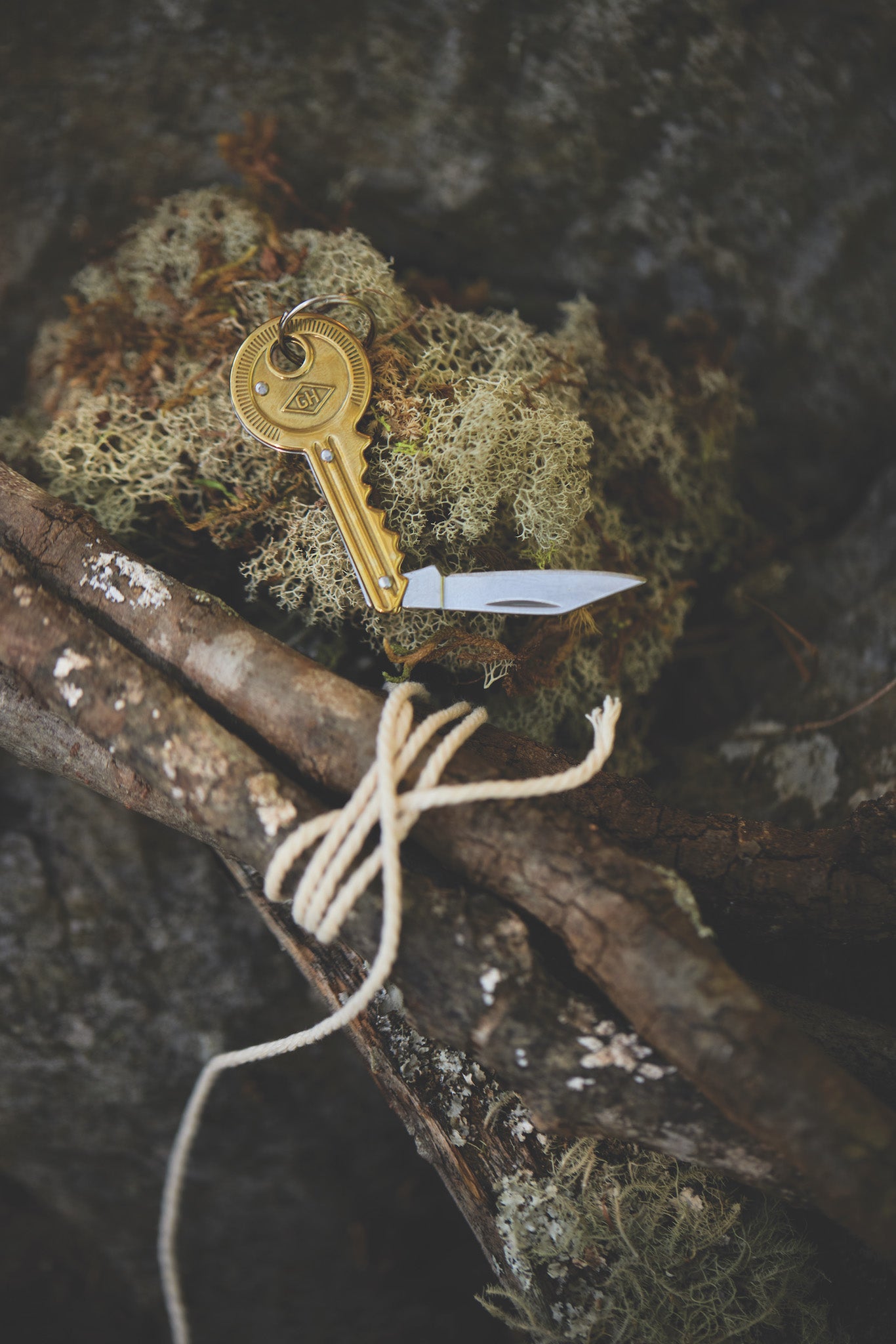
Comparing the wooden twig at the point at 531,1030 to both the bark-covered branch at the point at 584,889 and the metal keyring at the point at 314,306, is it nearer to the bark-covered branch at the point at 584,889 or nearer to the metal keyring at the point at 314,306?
the bark-covered branch at the point at 584,889

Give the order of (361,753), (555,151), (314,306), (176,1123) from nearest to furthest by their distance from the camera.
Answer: (361,753), (314,306), (555,151), (176,1123)

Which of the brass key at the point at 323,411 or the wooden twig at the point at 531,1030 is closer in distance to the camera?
the wooden twig at the point at 531,1030

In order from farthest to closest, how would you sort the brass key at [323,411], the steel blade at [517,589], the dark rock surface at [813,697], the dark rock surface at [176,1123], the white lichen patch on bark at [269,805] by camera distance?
the dark rock surface at [176,1123]
the dark rock surface at [813,697]
the brass key at [323,411]
the steel blade at [517,589]
the white lichen patch on bark at [269,805]

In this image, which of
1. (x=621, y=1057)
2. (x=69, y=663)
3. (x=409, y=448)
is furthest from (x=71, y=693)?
(x=621, y=1057)

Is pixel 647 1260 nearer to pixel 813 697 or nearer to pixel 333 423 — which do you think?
pixel 813 697

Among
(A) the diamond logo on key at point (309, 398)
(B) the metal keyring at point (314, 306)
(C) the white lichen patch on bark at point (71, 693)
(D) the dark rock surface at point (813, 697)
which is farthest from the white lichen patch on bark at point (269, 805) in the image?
(D) the dark rock surface at point (813, 697)

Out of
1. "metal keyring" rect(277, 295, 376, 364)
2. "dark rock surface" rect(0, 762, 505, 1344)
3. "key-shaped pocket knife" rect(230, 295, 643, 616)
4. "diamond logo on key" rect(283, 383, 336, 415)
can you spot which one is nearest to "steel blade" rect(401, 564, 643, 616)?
"key-shaped pocket knife" rect(230, 295, 643, 616)

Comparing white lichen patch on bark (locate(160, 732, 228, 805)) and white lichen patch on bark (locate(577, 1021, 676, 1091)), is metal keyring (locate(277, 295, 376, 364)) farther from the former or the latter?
white lichen patch on bark (locate(577, 1021, 676, 1091))
